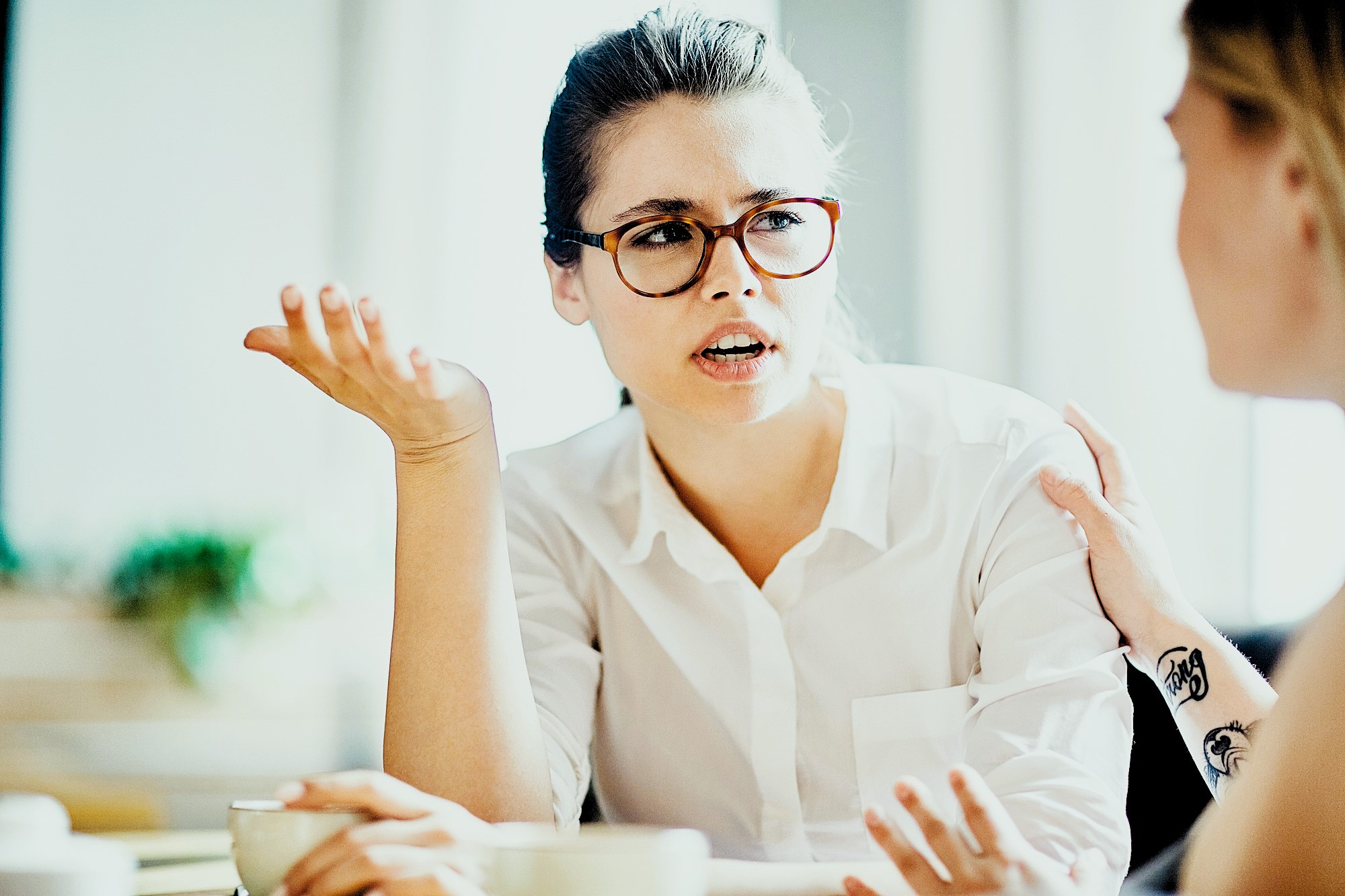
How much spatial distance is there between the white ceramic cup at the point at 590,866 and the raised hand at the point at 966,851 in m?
0.16

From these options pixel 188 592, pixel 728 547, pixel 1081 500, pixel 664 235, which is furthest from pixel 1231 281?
pixel 188 592

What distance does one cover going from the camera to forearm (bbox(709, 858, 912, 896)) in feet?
2.96

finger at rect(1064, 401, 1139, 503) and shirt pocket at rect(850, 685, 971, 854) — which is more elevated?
finger at rect(1064, 401, 1139, 503)

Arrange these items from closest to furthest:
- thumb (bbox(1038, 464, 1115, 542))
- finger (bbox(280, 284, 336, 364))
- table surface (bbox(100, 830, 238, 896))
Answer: finger (bbox(280, 284, 336, 364)), table surface (bbox(100, 830, 238, 896)), thumb (bbox(1038, 464, 1115, 542))

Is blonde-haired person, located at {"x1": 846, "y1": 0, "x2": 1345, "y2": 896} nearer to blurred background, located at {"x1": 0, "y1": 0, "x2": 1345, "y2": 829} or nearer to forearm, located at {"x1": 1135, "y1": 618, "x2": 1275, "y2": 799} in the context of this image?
forearm, located at {"x1": 1135, "y1": 618, "x2": 1275, "y2": 799}

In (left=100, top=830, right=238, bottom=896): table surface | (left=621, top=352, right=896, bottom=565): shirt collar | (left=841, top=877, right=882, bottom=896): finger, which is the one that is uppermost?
(left=621, top=352, right=896, bottom=565): shirt collar

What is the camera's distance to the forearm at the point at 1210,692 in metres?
1.07

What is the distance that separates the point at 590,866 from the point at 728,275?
2.62ft

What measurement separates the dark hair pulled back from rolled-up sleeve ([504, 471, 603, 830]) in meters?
0.35

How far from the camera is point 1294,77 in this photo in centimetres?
61

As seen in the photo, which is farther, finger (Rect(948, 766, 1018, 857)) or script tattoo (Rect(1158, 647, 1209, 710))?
script tattoo (Rect(1158, 647, 1209, 710))

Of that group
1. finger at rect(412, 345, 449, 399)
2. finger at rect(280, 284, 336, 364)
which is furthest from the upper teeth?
finger at rect(280, 284, 336, 364)

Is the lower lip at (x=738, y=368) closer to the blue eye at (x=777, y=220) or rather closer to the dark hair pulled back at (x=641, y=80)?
the blue eye at (x=777, y=220)

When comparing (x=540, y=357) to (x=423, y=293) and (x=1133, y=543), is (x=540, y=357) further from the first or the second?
(x=1133, y=543)
